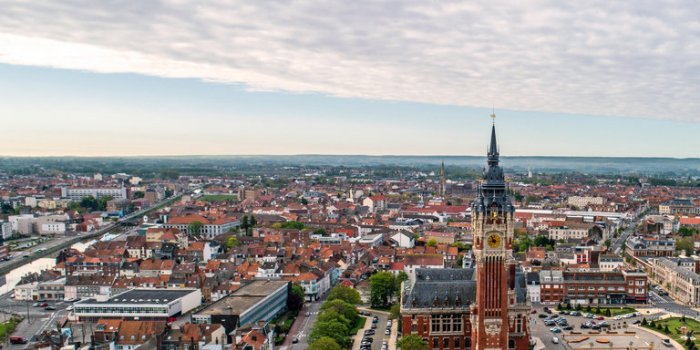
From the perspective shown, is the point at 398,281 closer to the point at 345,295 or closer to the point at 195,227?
the point at 345,295

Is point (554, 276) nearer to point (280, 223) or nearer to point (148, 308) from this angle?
point (148, 308)

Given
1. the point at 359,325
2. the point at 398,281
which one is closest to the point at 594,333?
the point at 398,281

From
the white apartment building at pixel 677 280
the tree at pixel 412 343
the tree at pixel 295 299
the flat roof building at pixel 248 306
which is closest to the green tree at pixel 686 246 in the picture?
the white apartment building at pixel 677 280

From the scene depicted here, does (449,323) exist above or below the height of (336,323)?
above

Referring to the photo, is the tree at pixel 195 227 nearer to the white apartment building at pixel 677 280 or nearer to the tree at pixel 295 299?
the tree at pixel 295 299

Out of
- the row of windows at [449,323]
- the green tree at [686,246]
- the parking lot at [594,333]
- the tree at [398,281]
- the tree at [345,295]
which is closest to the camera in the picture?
the row of windows at [449,323]

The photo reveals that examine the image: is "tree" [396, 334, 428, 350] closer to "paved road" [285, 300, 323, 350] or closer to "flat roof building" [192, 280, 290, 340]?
"paved road" [285, 300, 323, 350]

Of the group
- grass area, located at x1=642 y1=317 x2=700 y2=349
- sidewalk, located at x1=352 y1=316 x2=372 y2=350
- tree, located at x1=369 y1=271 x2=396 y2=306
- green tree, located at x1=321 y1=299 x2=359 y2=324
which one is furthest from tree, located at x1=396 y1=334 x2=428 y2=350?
grass area, located at x1=642 y1=317 x2=700 y2=349

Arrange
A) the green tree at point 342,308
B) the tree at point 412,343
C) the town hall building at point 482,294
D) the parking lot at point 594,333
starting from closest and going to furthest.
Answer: the town hall building at point 482,294, the tree at point 412,343, the parking lot at point 594,333, the green tree at point 342,308
